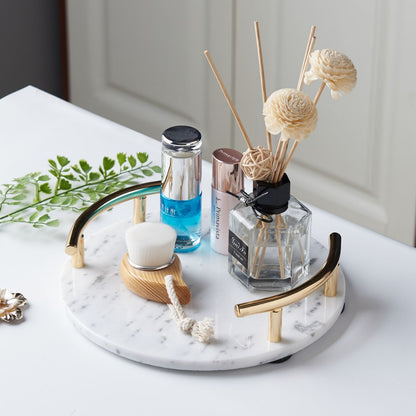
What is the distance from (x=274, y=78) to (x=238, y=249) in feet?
4.62

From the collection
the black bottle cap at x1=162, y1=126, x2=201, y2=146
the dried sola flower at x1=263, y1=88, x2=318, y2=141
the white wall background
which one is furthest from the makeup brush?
the white wall background

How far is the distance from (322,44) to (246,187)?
1.06 m

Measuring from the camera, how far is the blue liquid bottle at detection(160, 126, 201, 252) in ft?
3.29

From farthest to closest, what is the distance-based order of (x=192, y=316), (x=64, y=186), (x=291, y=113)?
(x=64, y=186) < (x=192, y=316) < (x=291, y=113)

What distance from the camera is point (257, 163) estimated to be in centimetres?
91

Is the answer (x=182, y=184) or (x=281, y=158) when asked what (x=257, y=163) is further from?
(x=182, y=184)

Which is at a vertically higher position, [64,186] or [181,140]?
[181,140]

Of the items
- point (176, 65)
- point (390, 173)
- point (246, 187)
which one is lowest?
point (390, 173)

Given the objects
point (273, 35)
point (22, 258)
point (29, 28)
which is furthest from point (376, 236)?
point (29, 28)

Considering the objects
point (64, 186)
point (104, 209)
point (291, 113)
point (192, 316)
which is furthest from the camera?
point (64, 186)

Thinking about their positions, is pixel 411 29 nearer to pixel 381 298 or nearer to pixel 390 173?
pixel 390 173

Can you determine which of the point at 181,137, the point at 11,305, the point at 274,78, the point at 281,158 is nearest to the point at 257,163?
the point at 281,158

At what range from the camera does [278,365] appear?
2.99ft

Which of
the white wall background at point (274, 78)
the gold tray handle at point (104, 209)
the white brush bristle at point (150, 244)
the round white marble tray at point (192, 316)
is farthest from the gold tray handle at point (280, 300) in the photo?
the white wall background at point (274, 78)
